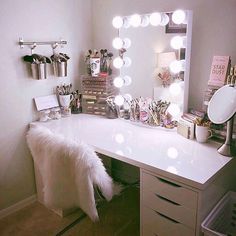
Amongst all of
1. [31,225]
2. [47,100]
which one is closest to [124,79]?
[47,100]

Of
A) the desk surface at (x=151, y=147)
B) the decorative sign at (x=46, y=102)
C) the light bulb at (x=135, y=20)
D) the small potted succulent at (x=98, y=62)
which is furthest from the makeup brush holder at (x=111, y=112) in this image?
the light bulb at (x=135, y=20)

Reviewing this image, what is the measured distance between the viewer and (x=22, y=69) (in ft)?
5.79

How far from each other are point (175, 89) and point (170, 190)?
0.73 meters

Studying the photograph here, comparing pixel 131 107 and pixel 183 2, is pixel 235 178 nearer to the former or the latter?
pixel 131 107

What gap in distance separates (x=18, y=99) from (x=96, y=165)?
0.90 meters

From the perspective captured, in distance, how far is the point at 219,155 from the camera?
1.31 meters

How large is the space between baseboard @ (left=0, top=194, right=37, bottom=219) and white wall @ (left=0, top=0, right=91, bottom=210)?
34mm

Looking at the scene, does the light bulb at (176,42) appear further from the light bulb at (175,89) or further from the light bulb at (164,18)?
the light bulb at (175,89)

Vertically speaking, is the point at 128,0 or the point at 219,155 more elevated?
the point at 128,0

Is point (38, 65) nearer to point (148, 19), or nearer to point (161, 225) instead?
point (148, 19)

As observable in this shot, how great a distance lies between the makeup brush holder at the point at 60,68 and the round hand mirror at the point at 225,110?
1.10 meters

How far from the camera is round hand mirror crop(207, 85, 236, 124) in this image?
1.27m

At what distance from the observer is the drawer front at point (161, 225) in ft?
3.82

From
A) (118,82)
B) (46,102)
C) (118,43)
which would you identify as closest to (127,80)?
(118,82)
